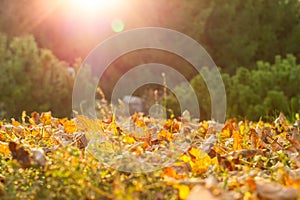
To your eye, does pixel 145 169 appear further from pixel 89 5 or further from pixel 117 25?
pixel 89 5

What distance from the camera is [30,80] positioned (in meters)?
8.52

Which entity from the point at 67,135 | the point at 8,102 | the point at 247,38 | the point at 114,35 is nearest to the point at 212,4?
the point at 247,38

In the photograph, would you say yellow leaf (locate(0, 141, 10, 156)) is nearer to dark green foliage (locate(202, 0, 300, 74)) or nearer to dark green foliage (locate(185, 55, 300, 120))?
dark green foliage (locate(185, 55, 300, 120))

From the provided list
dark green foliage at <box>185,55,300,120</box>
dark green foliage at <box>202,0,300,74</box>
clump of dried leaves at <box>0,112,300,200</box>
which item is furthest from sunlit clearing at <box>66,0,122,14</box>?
clump of dried leaves at <box>0,112,300,200</box>

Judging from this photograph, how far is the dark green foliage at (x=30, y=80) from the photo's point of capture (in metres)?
8.37

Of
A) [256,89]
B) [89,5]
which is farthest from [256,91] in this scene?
[89,5]

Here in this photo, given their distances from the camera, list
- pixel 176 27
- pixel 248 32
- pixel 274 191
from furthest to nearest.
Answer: pixel 248 32 → pixel 176 27 → pixel 274 191

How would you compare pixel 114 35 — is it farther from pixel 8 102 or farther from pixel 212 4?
pixel 8 102

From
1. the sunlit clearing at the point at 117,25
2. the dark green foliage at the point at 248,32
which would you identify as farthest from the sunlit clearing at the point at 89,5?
the dark green foliage at the point at 248,32

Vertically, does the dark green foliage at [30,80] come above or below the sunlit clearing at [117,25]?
below

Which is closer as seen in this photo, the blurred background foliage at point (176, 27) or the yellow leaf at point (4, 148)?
the yellow leaf at point (4, 148)

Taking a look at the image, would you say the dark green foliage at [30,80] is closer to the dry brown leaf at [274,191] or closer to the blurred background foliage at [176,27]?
the blurred background foliage at [176,27]

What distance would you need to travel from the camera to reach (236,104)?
8797mm

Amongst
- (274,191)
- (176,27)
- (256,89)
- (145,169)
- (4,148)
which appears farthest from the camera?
(176,27)
